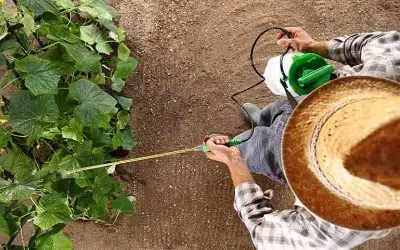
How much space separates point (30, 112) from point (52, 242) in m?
0.39

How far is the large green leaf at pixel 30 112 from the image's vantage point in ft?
4.38

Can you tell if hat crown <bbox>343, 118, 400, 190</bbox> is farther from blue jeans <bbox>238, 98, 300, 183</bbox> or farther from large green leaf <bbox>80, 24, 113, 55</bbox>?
large green leaf <bbox>80, 24, 113, 55</bbox>

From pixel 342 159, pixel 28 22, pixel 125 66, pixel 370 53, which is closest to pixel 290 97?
pixel 370 53

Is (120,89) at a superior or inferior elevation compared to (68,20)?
inferior

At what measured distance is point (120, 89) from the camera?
5.65ft

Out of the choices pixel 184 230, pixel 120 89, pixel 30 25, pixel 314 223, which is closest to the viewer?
pixel 314 223

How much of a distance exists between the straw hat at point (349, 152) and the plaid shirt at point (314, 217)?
0.42ft

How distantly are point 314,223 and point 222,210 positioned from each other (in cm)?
82

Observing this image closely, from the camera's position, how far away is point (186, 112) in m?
1.87

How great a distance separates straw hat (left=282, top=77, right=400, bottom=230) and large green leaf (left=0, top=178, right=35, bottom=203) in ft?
2.54

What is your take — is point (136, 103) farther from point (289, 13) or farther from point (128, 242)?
point (289, 13)

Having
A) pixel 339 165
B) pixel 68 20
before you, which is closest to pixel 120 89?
pixel 68 20

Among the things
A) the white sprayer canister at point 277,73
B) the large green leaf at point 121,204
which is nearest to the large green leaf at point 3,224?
the large green leaf at point 121,204

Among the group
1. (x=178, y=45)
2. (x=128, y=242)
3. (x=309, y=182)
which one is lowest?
(x=128, y=242)
